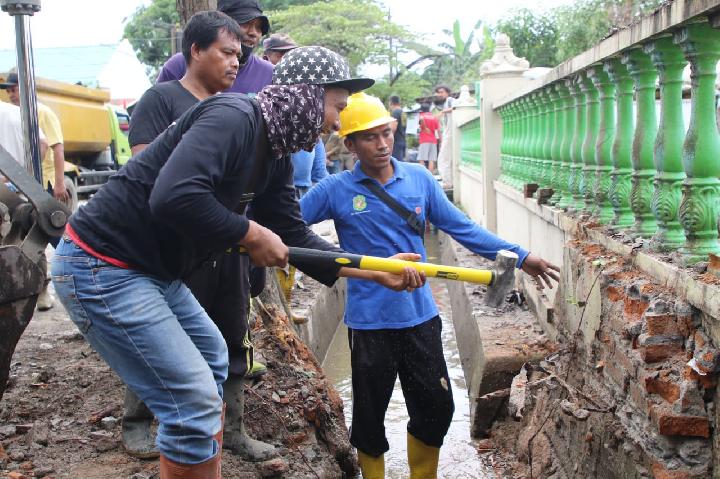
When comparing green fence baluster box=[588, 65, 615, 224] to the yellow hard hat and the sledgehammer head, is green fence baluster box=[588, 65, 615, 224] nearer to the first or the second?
the sledgehammer head

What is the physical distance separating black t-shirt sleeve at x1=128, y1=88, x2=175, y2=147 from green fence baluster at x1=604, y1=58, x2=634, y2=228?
2.26m

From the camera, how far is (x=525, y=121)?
7840 millimetres

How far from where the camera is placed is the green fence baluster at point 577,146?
17.7 ft

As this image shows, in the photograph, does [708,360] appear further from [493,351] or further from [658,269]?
[493,351]

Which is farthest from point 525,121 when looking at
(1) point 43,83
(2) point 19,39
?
(1) point 43,83

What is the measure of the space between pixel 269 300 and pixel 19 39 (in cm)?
226

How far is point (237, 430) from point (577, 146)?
2.94 meters

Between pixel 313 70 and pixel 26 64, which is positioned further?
pixel 26 64

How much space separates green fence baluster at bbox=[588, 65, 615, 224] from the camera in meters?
4.74

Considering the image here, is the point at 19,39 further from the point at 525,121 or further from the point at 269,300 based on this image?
the point at 525,121

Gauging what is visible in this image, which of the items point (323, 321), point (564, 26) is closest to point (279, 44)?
point (323, 321)

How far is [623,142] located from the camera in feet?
14.3

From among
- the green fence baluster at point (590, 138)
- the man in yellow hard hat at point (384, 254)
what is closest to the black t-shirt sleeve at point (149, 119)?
the man in yellow hard hat at point (384, 254)

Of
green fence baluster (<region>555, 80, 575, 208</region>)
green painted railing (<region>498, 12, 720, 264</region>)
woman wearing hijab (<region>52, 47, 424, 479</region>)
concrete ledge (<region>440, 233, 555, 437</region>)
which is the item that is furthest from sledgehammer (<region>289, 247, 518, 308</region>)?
green fence baluster (<region>555, 80, 575, 208</region>)
